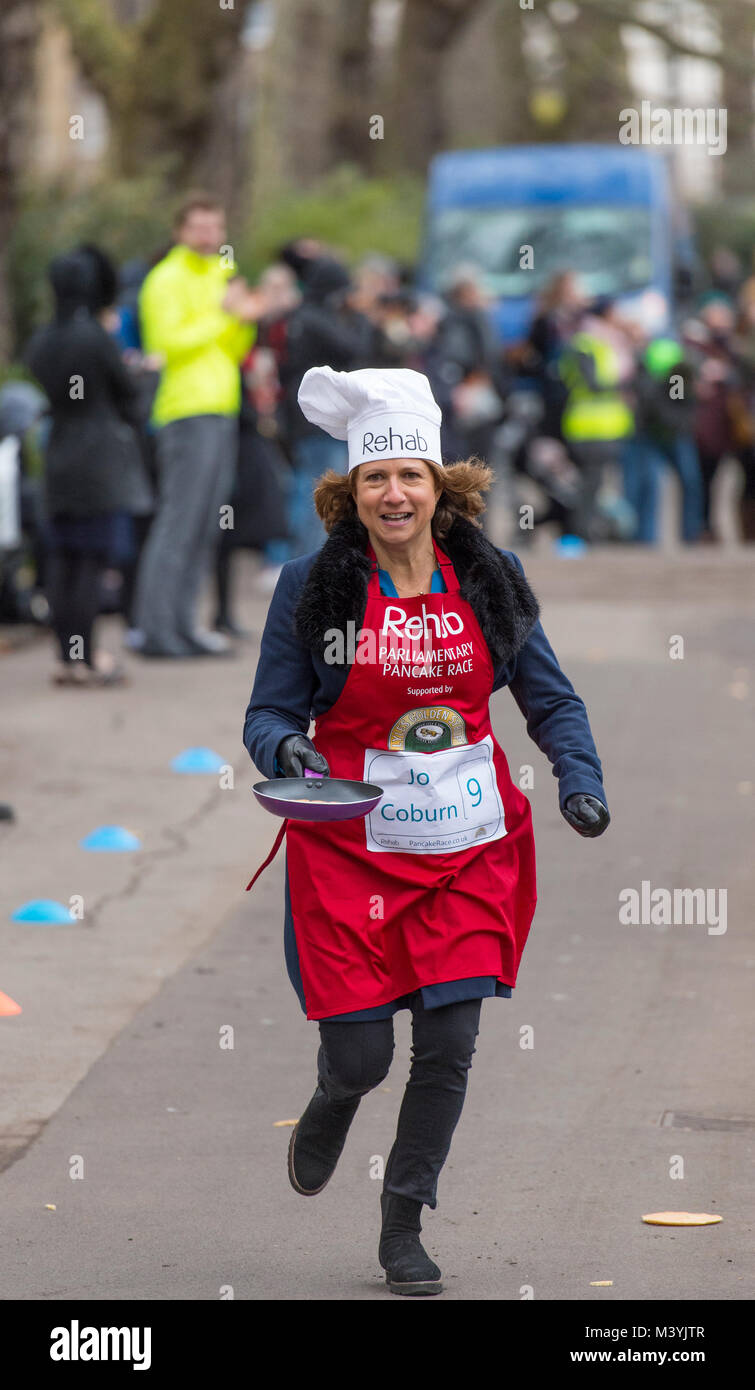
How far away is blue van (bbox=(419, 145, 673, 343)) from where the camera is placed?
22969 millimetres

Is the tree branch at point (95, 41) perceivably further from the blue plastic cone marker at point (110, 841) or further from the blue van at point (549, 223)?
the blue plastic cone marker at point (110, 841)

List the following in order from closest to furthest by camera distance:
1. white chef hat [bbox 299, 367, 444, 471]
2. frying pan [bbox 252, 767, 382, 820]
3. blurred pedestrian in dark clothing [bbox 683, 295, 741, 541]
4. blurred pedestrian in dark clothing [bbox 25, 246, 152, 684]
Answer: frying pan [bbox 252, 767, 382, 820]
white chef hat [bbox 299, 367, 444, 471]
blurred pedestrian in dark clothing [bbox 25, 246, 152, 684]
blurred pedestrian in dark clothing [bbox 683, 295, 741, 541]

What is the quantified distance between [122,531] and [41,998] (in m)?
5.22

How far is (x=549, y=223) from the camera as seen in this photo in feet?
76.9

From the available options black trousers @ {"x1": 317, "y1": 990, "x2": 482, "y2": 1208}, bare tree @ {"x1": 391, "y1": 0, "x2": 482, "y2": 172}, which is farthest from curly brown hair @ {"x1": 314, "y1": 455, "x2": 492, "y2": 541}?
bare tree @ {"x1": 391, "y1": 0, "x2": 482, "y2": 172}

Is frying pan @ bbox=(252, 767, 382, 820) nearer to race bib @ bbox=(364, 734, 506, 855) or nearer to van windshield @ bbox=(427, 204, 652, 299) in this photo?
race bib @ bbox=(364, 734, 506, 855)

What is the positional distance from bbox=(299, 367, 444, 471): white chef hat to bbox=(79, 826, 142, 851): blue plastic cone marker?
3.90m

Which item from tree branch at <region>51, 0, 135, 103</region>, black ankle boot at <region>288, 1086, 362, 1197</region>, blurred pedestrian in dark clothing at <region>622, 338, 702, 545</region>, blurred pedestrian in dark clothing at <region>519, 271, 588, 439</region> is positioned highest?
tree branch at <region>51, 0, 135, 103</region>

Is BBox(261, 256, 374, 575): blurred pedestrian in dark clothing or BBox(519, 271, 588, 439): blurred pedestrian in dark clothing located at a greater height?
BBox(519, 271, 588, 439): blurred pedestrian in dark clothing

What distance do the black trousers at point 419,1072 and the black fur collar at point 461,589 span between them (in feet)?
2.21

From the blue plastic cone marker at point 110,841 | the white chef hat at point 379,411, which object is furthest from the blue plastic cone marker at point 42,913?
the white chef hat at point 379,411

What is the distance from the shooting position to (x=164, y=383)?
11.9 meters
